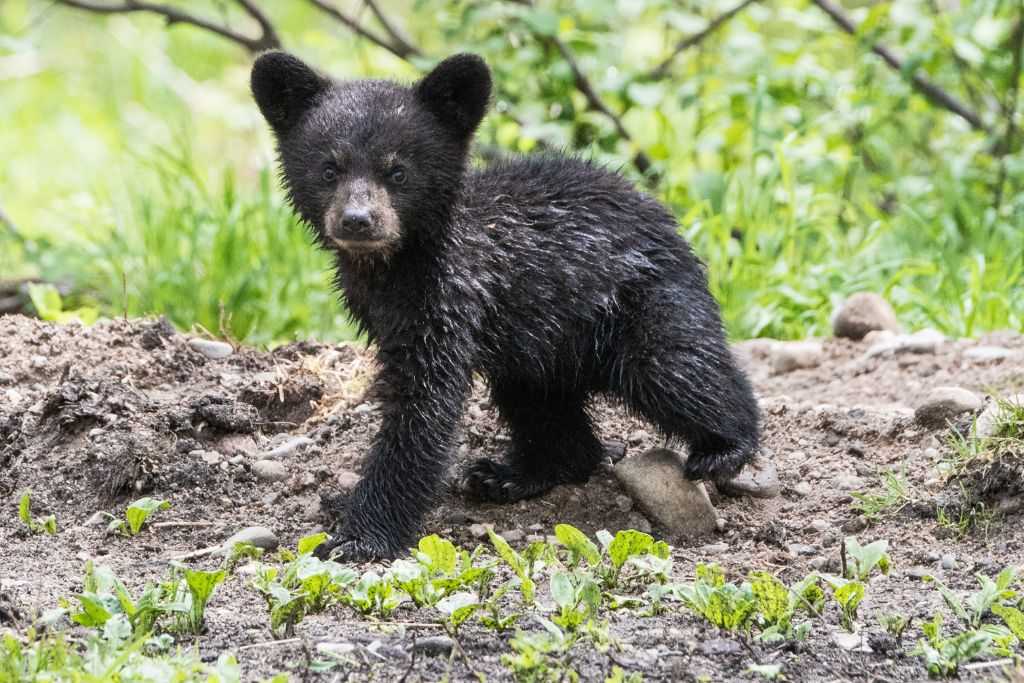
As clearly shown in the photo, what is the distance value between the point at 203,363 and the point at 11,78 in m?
8.08

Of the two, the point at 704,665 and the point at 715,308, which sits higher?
the point at 715,308

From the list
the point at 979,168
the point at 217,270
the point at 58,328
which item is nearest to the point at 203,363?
the point at 58,328

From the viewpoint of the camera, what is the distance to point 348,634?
3.04 metres

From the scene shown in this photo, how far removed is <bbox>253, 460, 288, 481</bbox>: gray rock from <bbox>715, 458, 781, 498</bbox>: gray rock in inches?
64.3

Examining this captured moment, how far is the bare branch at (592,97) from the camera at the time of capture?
741 cm

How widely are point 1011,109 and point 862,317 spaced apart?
2.15 m

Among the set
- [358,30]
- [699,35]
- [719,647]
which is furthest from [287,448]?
[699,35]

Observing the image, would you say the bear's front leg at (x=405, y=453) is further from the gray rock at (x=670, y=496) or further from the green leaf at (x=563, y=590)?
the green leaf at (x=563, y=590)

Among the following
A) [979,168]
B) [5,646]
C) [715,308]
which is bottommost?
[5,646]

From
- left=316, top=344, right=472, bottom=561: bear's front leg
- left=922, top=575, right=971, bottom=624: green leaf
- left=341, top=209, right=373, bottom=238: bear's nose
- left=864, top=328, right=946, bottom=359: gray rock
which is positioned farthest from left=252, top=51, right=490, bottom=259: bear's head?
left=864, top=328, right=946, bottom=359: gray rock

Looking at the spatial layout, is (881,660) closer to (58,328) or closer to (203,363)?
(203,363)

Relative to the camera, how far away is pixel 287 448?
15.4 ft

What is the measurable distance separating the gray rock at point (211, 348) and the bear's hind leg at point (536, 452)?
4.34 feet

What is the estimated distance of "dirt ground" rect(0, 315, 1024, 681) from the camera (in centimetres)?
304
